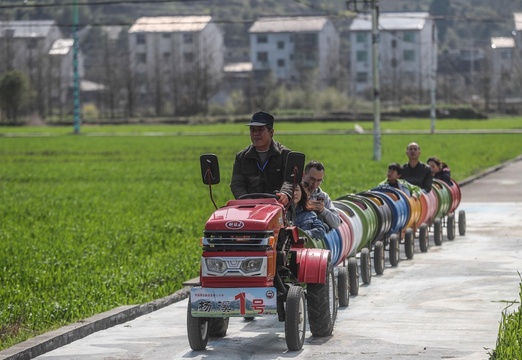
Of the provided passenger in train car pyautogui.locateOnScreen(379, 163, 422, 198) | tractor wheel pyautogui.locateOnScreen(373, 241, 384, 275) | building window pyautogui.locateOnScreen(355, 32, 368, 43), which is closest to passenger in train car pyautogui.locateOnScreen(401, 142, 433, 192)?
passenger in train car pyautogui.locateOnScreen(379, 163, 422, 198)

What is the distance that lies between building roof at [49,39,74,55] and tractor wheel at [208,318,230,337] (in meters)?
145

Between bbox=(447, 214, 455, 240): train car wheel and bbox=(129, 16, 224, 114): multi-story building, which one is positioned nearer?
bbox=(447, 214, 455, 240): train car wheel

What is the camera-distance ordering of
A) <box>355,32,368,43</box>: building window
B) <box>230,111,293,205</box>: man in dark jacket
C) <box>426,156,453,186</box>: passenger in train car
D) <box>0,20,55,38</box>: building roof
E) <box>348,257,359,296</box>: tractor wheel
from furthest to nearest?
<box>355,32,368,43</box>: building window, <box>0,20,55,38</box>: building roof, <box>426,156,453,186</box>: passenger in train car, <box>348,257,359,296</box>: tractor wheel, <box>230,111,293,205</box>: man in dark jacket

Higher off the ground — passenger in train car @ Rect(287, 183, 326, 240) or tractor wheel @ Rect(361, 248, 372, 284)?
passenger in train car @ Rect(287, 183, 326, 240)

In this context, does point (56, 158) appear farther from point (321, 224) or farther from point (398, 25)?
point (398, 25)

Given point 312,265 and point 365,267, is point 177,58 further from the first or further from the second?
point 312,265

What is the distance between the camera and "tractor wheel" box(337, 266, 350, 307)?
13520 mm

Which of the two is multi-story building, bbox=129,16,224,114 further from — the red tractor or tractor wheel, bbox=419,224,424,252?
the red tractor

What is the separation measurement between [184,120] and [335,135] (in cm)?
4703

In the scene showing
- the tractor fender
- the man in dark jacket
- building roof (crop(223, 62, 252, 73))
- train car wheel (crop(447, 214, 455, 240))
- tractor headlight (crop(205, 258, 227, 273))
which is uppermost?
the man in dark jacket

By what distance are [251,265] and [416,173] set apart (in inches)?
385

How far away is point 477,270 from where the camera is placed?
16.7m

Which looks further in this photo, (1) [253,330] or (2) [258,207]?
(1) [253,330]

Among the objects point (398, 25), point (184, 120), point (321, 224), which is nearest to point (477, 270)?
point (321, 224)
